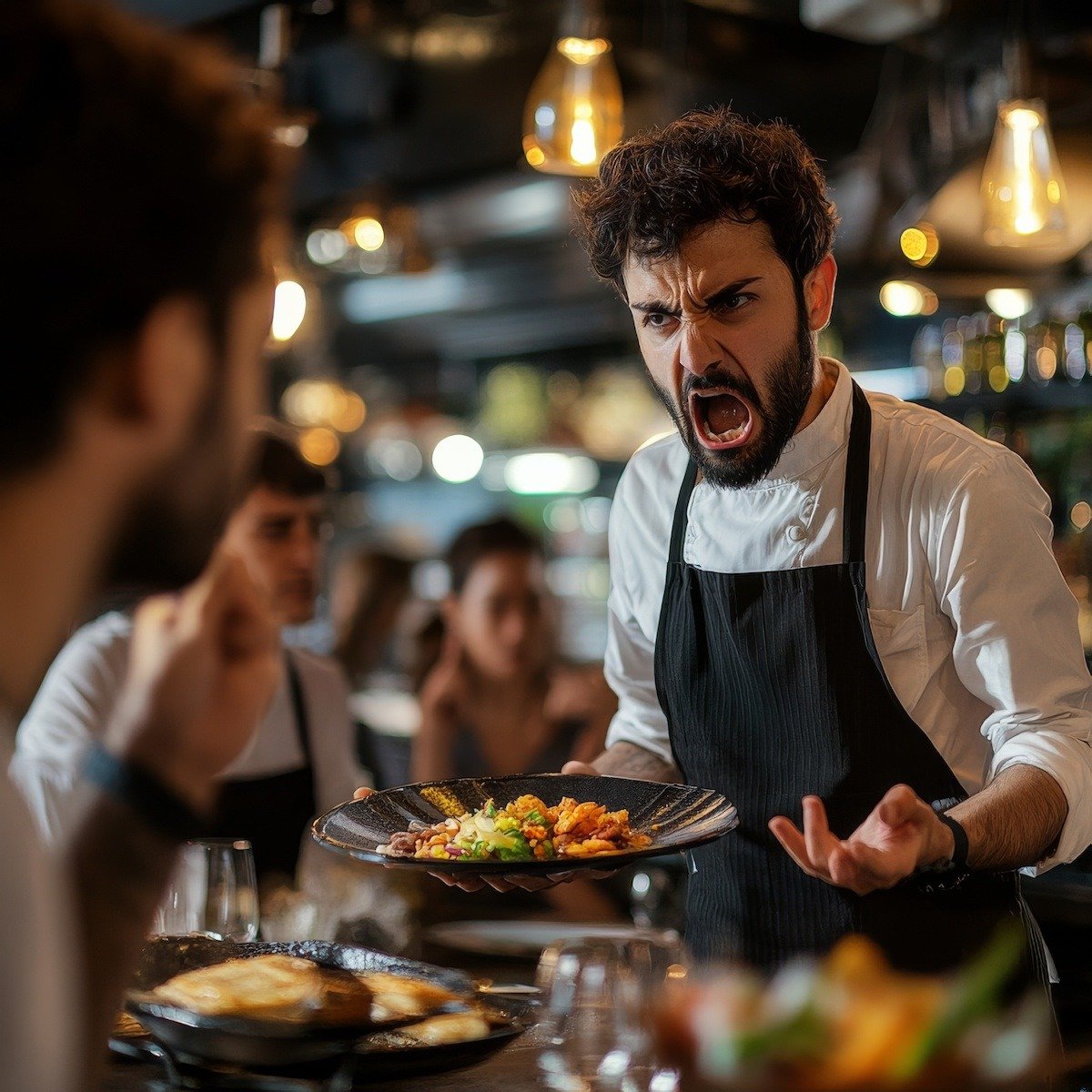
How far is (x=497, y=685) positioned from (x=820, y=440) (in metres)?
2.33

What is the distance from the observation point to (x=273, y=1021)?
1351 millimetres

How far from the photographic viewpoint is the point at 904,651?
2.04 m

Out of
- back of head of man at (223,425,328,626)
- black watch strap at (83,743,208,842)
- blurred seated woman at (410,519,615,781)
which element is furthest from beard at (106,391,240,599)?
blurred seated woman at (410,519,615,781)

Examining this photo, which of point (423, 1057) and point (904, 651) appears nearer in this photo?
point (423, 1057)

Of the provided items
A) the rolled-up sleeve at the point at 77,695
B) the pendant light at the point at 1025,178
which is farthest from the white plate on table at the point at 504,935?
the pendant light at the point at 1025,178

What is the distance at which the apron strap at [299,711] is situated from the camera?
3.00 m

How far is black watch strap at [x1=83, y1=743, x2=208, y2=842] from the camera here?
105 centimetres

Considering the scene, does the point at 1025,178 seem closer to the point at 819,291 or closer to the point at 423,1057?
the point at 819,291

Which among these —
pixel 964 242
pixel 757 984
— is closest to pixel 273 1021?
pixel 757 984

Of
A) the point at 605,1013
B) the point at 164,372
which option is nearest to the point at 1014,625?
the point at 605,1013

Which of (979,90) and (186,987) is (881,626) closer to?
(186,987)

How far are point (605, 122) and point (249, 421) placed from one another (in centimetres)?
222

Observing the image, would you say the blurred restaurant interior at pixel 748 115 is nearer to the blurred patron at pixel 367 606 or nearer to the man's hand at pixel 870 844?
the blurred patron at pixel 367 606

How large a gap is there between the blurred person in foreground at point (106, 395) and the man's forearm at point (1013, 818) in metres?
1.01
